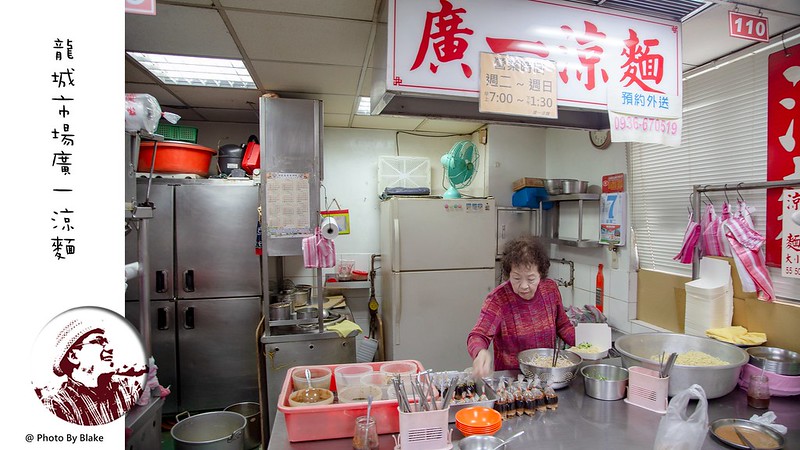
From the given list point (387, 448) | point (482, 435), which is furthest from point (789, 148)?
point (387, 448)

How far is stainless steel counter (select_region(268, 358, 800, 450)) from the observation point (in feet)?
4.31

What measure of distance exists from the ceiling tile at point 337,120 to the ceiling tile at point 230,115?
69 centimetres

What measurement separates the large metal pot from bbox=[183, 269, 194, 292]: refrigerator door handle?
127 inches

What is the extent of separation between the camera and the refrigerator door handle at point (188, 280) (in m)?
3.45

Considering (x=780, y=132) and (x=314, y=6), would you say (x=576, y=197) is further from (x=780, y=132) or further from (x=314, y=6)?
(x=314, y=6)

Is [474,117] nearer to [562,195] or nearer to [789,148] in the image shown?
[789,148]

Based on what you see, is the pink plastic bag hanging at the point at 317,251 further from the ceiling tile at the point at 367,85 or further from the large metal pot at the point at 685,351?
the large metal pot at the point at 685,351

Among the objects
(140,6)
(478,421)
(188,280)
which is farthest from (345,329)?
(140,6)

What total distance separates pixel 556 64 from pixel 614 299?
2.19 meters

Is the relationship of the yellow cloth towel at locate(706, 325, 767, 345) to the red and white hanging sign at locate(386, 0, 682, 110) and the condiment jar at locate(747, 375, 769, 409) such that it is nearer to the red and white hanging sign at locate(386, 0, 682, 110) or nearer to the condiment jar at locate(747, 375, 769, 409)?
the condiment jar at locate(747, 375, 769, 409)

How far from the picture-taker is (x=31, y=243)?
2.68 ft

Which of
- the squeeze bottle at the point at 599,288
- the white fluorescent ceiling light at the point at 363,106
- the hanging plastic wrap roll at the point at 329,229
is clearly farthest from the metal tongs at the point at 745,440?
the white fluorescent ceiling light at the point at 363,106

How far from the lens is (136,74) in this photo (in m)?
2.85

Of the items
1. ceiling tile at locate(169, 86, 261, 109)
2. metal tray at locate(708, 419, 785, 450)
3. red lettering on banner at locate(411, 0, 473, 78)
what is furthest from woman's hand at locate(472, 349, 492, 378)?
ceiling tile at locate(169, 86, 261, 109)
